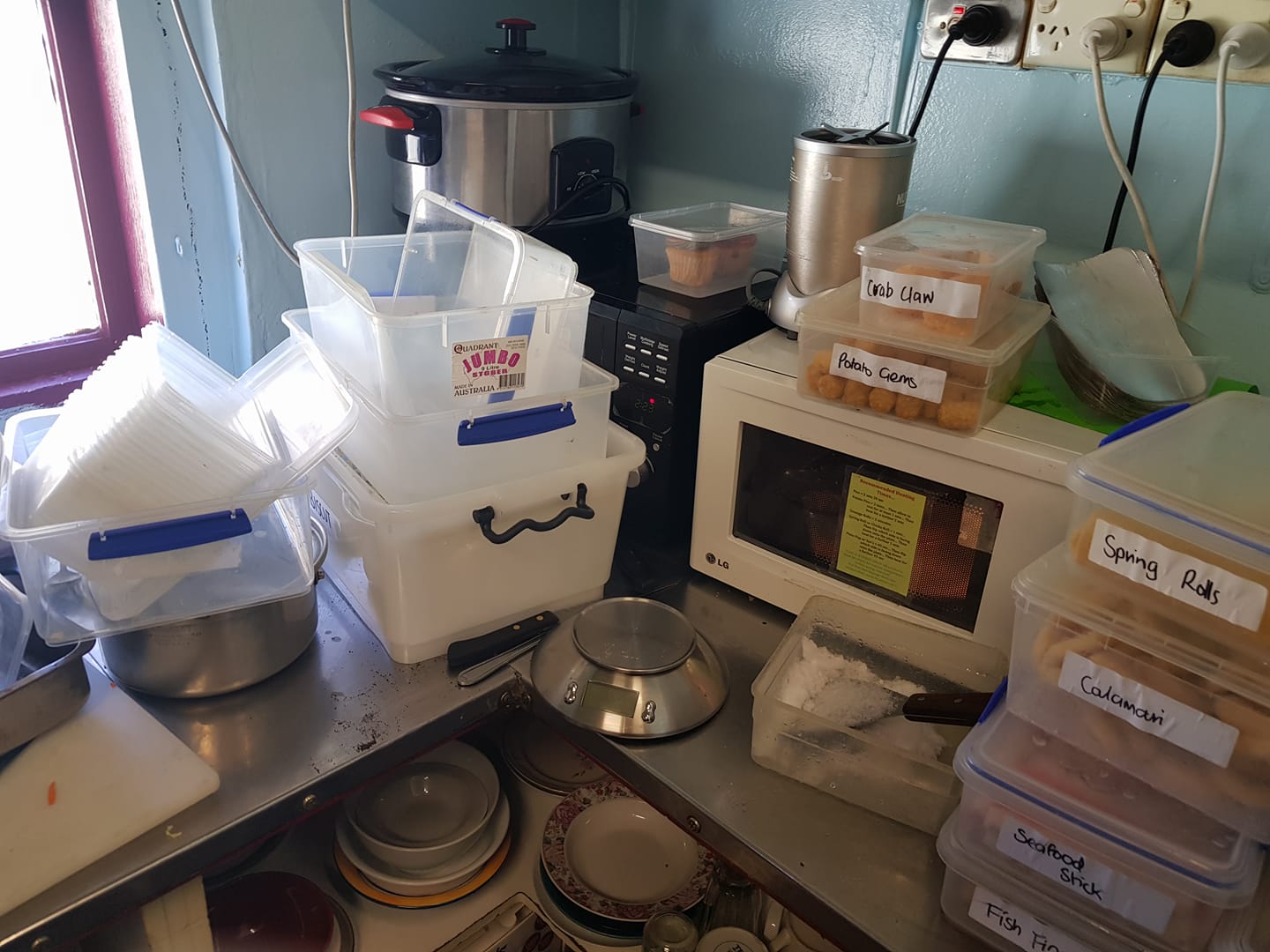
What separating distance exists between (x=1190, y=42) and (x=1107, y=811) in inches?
28.9

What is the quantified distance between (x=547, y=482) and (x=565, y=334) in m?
0.15

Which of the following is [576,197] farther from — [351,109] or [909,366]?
[909,366]

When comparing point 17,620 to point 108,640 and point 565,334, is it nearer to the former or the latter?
point 108,640

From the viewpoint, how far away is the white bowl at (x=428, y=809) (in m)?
1.04

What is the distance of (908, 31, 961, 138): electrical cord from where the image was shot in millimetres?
1031

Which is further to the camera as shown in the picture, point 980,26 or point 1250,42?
point 980,26

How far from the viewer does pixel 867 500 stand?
3.08 ft

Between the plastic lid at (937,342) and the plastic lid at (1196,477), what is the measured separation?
0.55 feet

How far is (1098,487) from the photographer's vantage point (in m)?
0.61

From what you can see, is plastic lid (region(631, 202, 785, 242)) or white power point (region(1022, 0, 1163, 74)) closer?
white power point (region(1022, 0, 1163, 74))

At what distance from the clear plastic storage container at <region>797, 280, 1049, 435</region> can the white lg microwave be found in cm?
1

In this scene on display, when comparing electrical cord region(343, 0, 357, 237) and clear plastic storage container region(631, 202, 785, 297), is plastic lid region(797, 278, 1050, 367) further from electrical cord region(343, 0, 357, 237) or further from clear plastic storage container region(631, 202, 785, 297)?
electrical cord region(343, 0, 357, 237)

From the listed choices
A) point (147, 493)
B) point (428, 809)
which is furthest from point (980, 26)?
point (428, 809)

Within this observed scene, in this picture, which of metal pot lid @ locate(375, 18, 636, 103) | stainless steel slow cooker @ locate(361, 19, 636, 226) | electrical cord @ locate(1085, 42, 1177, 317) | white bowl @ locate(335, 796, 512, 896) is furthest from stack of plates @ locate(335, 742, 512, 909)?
electrical cord @ locate(1085, 42, 1177, 317)
